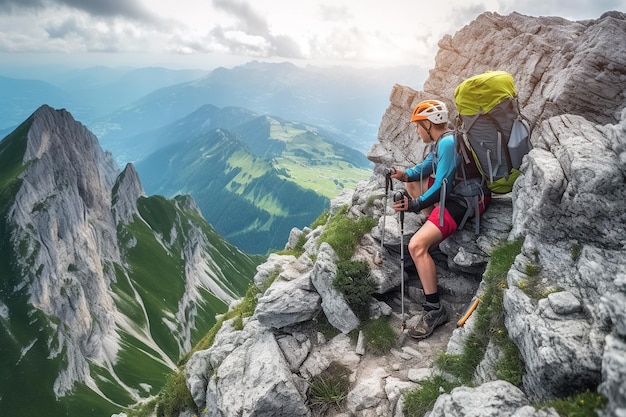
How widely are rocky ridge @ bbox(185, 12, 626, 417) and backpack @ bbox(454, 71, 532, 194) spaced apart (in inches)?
32.8

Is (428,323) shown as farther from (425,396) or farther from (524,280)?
(524,280)

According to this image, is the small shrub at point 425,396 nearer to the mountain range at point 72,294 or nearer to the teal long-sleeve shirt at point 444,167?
the teal long-sleeve shirt at point 444,167

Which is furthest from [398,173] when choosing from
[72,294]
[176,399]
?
[72,294]

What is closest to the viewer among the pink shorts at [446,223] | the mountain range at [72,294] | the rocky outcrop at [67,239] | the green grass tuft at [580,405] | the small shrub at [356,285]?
the green grass tuft at [580,405]

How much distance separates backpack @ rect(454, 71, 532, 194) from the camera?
1220 cm

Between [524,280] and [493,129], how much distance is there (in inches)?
212

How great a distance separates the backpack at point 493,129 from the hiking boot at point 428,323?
15.7ft

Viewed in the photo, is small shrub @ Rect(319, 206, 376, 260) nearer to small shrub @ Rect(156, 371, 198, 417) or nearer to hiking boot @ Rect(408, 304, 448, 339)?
hiking boot @ Rect(408, 304, 448, 339)

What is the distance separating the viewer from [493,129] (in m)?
12.5

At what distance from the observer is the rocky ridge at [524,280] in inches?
302

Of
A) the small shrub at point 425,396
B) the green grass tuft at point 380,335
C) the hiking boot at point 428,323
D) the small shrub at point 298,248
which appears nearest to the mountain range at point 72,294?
the small shrub at point 298,248

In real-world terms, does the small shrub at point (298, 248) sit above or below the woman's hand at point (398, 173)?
below

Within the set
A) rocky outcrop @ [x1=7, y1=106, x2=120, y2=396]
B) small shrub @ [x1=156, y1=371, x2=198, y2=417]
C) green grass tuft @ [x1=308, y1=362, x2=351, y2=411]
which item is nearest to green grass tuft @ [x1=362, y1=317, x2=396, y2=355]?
green grass tuft @ [x1=308, y1=362, x2=351, y2=411]

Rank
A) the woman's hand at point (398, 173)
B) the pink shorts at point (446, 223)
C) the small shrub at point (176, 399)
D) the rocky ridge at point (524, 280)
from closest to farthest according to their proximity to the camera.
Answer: the rocky ridge at point (524, 280) → the pink shorts at point (446, 223) → the woman's hand at point (398, 173) → the small shrub at point (176, 399)
